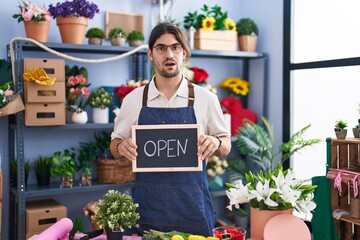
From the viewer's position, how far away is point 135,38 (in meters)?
3.69

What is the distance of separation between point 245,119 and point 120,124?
79.6 inches

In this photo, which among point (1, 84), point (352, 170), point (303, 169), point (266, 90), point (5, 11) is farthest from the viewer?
point (266, 90)

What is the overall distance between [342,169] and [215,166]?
1215 mm

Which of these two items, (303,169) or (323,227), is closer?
(323,227)

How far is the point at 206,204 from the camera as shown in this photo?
224cm

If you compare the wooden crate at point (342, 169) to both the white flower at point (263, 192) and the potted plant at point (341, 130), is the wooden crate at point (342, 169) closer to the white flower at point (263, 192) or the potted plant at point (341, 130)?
the potted plant at point (341, 130)

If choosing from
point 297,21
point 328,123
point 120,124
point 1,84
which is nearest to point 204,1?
point 297,21

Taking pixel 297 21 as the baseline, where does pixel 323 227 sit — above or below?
below

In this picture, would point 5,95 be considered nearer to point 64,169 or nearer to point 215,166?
point 64,169

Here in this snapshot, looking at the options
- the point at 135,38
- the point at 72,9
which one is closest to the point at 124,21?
the point at 135,38

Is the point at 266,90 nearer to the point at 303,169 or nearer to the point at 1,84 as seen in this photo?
the point at 303,169

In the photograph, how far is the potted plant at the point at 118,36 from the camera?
364 centimetres

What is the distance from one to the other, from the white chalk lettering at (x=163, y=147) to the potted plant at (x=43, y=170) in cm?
172

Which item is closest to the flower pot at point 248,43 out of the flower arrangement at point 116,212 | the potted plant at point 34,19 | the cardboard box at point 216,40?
the cardboard box at point 216,40
